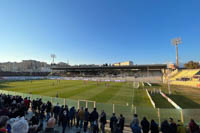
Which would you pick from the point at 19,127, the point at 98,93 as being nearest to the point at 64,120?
the point at 19,127

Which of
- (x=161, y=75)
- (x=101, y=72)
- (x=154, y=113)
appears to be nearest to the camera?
(x=154, y=113)

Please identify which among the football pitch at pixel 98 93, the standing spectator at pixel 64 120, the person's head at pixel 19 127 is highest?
the person's head at pixel 19 127

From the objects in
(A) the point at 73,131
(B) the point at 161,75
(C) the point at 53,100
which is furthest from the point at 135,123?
(B) the point at 161,75

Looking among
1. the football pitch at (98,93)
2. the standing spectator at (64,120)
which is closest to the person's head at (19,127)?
the standing spectator at (64,120)

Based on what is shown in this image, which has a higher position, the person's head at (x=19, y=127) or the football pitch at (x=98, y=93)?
the person's head at (x=19, y=127)

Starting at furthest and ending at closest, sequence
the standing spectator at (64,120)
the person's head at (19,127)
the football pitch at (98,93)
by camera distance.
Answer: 1. the football pitch at (98,93)
2. the standing spectator at (64,120)
3. the person's head at (19,127)

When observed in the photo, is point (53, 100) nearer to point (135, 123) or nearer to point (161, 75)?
point (135, 123)

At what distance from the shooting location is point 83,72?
76.5 metres

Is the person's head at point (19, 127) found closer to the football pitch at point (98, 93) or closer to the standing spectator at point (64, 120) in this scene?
the standing spectator at point (64, 120)

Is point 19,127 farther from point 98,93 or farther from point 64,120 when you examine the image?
point 98,93

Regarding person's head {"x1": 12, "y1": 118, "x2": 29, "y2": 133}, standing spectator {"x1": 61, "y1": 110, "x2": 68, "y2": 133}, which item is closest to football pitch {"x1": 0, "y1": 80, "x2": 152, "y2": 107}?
standing spectator {"x1": 61, "y1": 110, "x2": 68, "y2": 133}

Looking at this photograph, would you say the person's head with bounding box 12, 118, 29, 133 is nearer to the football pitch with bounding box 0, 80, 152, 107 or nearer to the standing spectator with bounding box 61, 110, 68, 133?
the standing spectator with bounding box 61, 110, 68, 133

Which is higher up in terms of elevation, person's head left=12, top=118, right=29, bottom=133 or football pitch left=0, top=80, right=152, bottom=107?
person's head left=12, top=118, right=29, bottom=133

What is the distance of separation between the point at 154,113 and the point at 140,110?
882 millimetres
